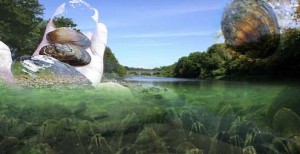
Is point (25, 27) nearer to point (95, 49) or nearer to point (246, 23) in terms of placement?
point (95, 49)

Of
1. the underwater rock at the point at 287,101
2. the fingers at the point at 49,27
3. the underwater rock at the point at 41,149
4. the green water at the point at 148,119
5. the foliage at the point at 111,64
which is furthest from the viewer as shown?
the underwater rock at the point at 287,101

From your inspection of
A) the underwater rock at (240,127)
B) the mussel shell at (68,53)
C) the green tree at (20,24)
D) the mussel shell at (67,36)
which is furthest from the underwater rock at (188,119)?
the green tree at (20,24)

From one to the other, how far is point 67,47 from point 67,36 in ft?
0.33

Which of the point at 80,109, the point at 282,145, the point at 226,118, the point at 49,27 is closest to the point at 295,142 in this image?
the point at 282,145

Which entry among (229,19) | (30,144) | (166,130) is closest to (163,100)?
(166,130)

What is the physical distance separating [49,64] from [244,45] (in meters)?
1.82

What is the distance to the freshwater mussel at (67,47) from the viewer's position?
173 inches

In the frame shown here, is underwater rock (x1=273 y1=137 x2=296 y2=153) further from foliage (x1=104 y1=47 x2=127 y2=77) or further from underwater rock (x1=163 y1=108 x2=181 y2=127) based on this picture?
foliage (x1=104 y1=47 x2=127 y2=77)

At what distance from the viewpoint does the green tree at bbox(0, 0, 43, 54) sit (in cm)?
483

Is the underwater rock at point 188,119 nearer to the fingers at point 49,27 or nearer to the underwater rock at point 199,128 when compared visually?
the underwater rock at point 199,128

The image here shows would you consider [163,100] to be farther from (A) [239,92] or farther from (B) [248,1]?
(B) [248,1]

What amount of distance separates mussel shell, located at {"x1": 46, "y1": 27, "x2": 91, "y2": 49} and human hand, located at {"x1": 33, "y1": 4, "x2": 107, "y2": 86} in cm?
9

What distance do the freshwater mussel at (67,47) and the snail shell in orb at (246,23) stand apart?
134 cm

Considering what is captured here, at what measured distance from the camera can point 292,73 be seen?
4.95 meters
